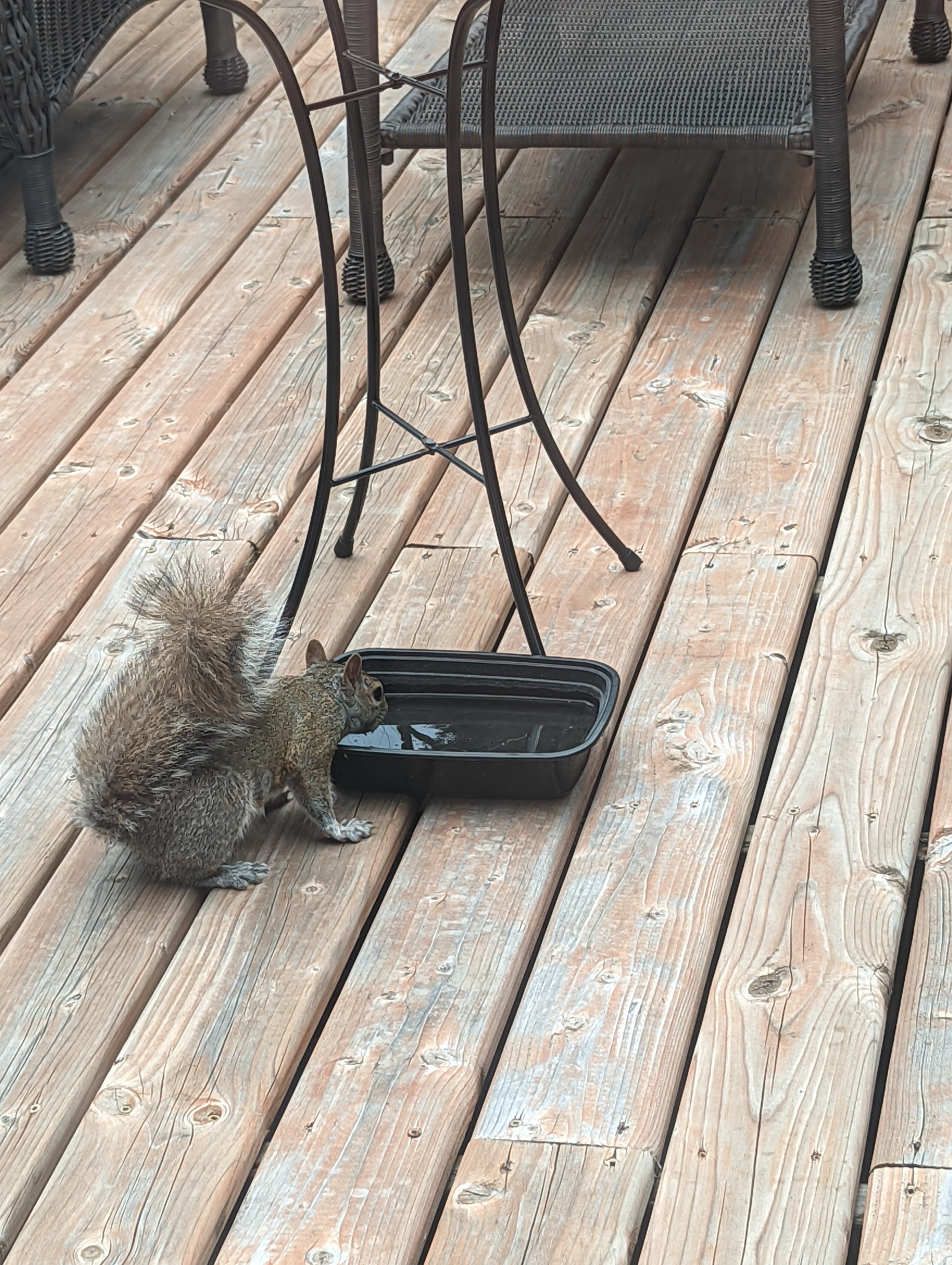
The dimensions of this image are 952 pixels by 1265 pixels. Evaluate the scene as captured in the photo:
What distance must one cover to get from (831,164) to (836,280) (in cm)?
19

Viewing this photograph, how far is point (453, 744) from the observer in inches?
79.4

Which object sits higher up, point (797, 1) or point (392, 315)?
point (797, 1)

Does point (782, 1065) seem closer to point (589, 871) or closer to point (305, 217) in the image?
A: point (589, 871)

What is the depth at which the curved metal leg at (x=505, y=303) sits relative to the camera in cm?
193

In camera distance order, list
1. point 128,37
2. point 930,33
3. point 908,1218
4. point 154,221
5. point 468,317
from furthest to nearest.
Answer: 1. point 128,37
2. point 930,33
3. point 154,221
4. point 468,317
5. point 908,1218

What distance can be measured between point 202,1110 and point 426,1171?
8.8 inches

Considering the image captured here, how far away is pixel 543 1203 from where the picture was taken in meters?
1.48

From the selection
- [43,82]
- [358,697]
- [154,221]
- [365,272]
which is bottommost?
[154,221]

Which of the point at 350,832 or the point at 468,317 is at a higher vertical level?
the point at 468,317

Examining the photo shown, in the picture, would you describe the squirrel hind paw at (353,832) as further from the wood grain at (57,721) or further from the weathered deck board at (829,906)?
the weathered deck board at (829,906)

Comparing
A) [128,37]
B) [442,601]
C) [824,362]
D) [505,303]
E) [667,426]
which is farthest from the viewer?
[128,37]

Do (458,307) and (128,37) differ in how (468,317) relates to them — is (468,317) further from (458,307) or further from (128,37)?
(128,37)

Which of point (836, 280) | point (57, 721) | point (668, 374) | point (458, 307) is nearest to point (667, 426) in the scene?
point (668, 374)

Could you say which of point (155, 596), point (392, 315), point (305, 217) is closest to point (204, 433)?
point (392, 315)
